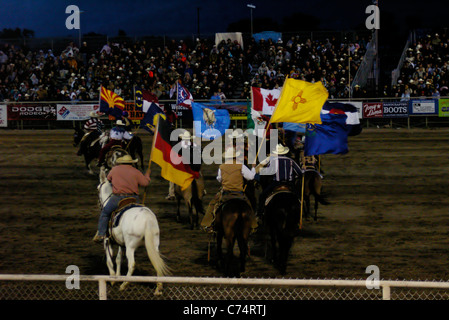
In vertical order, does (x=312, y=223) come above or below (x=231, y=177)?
below

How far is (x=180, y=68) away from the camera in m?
40.1

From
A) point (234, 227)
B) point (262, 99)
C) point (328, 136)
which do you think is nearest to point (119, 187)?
point (234, 227)

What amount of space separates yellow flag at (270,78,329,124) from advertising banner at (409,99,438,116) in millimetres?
22827

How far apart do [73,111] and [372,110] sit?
58.9ft

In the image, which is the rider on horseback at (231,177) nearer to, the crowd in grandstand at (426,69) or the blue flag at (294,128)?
the blue flag at (294,128)

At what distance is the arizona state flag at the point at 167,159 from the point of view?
35.6 feet

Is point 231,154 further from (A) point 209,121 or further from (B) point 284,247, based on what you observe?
(A) point 209,121

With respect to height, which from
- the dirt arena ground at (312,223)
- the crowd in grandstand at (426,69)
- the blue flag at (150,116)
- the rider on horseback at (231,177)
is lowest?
the dirt arena ground at (312,223)

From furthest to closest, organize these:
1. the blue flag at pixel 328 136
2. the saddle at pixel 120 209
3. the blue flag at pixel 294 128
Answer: the blue flag at pixel 294 128 → the blue flag at pixel 328 136 → the saddle at pixel 120 209

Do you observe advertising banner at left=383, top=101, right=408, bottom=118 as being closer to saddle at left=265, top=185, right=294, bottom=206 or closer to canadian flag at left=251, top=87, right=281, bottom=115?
canadian flag at left=251, top=87, right=281, bottom=115

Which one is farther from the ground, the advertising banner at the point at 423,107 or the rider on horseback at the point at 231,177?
the advertising banner at the point at 423,107

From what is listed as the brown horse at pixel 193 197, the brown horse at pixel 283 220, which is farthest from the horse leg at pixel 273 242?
the brown horse at pixel 193 197

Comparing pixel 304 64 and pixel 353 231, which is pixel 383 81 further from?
pixel 353 231

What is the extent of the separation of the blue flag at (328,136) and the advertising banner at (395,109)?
69.4 ft
